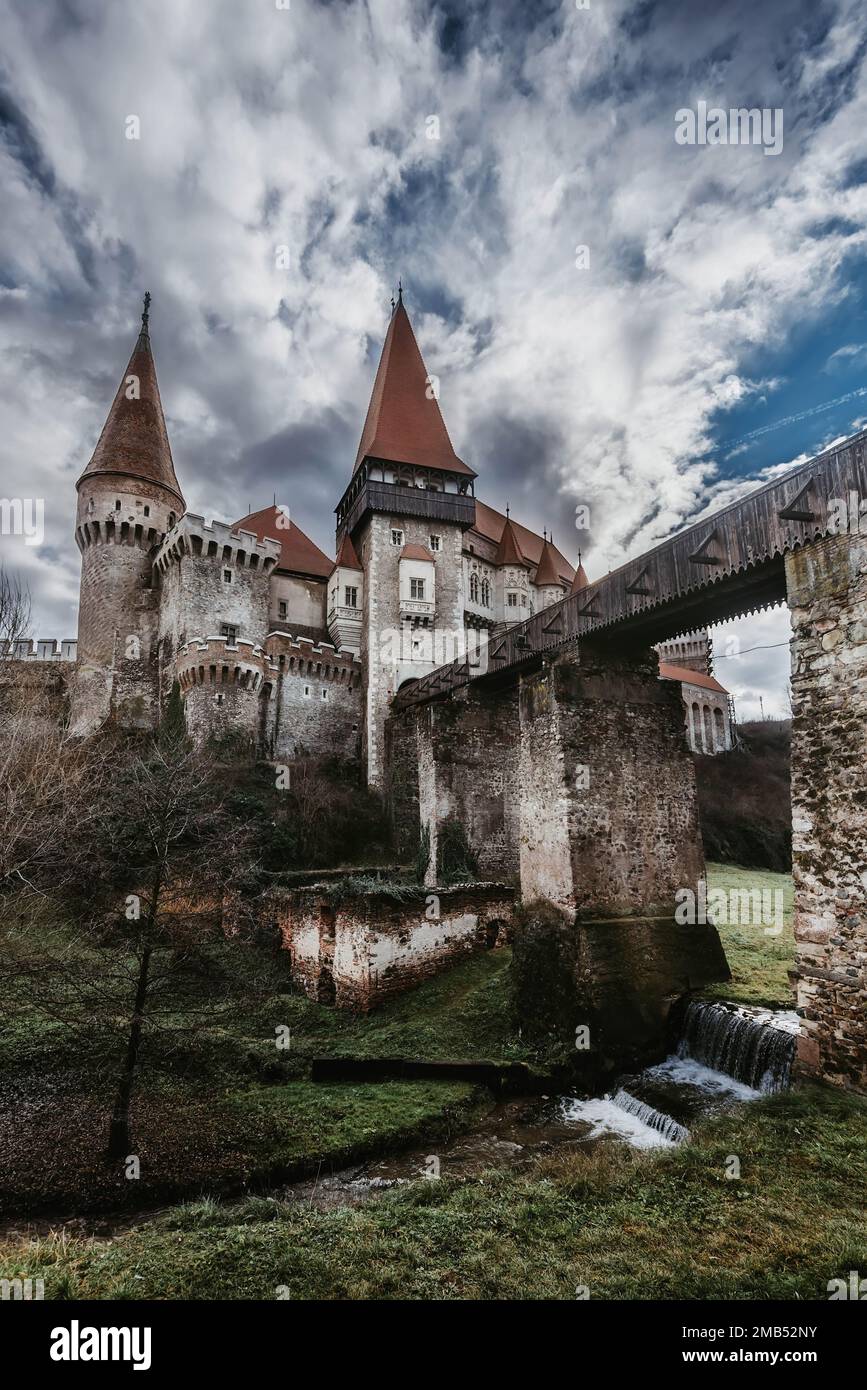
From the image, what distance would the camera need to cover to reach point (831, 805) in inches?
257

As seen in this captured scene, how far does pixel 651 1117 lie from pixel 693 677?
43.6 metres

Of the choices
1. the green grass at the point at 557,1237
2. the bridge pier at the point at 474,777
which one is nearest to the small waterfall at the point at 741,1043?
the green grass at the point at 557,1237

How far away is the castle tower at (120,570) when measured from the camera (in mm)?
29656

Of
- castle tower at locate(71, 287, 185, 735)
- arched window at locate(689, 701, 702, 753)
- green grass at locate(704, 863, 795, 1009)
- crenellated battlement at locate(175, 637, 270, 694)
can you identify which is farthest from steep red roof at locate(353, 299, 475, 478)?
green grass at locate(704, 863, 795, 1009)

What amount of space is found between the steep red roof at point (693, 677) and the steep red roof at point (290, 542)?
2525cm

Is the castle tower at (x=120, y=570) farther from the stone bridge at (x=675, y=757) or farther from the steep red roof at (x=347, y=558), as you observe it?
the stone bridge at (x=675, y=757)

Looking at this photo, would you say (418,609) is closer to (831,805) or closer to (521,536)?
(521,536)

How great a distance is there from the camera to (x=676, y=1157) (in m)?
5.89

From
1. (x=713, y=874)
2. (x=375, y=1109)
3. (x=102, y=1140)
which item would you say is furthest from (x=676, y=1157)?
(x=713, y=874)

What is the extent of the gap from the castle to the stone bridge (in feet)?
45.8

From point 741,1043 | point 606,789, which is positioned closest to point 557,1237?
point 741,1043

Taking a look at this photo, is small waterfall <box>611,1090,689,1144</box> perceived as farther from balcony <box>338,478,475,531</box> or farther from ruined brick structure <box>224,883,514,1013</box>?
balcony <box>338,478,475,531</box>

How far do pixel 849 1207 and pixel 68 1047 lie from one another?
10.4 metres
